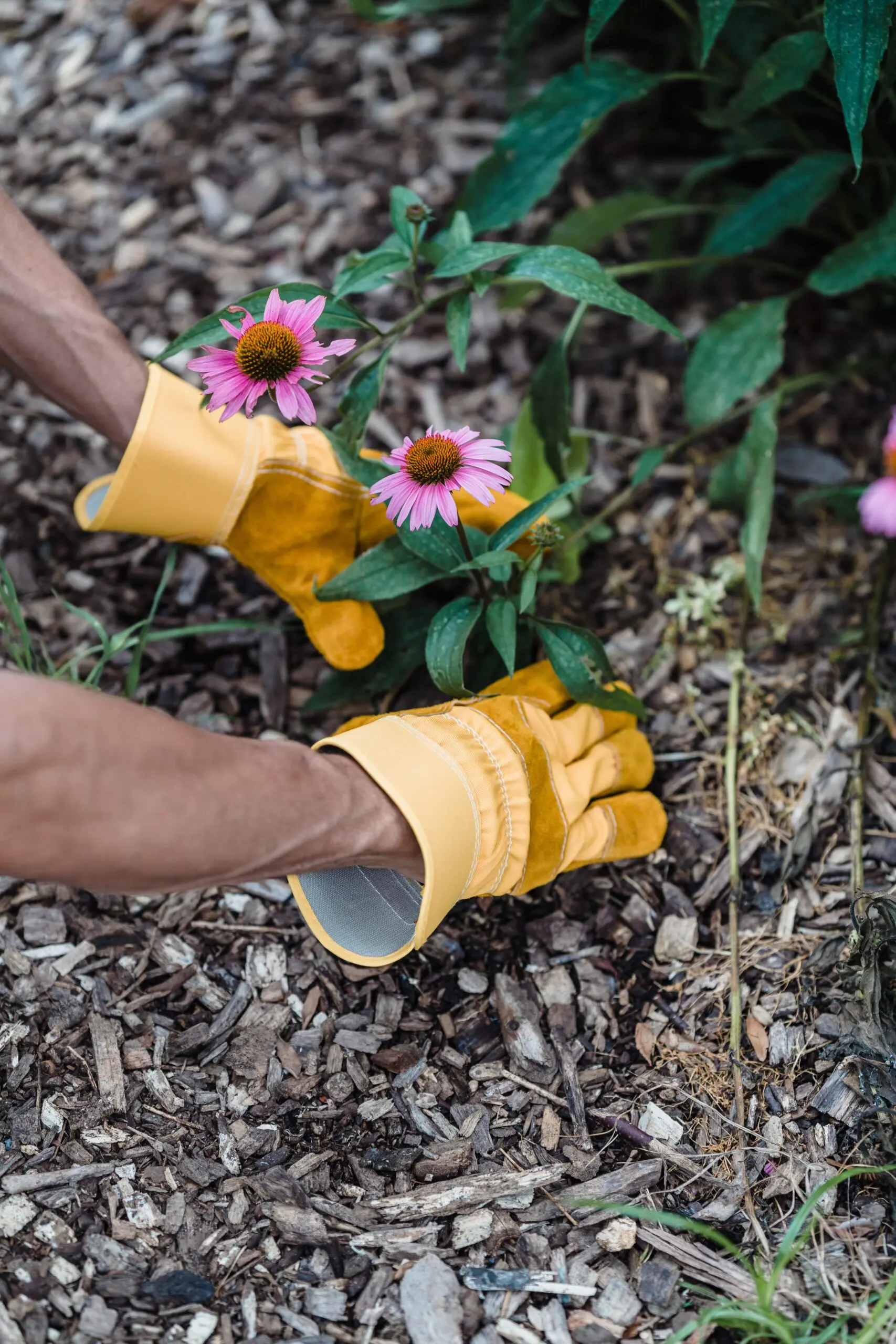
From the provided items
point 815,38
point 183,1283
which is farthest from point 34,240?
point 183,1283

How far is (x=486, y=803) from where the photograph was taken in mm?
1257

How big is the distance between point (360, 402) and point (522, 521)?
0.25 metres

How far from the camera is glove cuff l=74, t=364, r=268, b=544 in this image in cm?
141

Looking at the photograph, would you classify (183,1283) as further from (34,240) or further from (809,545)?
(809,545)

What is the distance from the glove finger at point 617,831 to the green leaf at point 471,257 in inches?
26.3

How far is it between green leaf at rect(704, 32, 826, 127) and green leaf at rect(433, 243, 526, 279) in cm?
47

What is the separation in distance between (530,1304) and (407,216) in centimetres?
116

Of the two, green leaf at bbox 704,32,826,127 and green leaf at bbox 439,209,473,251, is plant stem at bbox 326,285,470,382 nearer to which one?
green leaf at bbox 439,209,473,251

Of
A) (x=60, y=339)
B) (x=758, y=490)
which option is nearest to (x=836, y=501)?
(x=758, y=490)

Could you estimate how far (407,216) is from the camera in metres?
1.26

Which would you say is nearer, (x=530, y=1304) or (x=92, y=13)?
(x=530, y=1304)

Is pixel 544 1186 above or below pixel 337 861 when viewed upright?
below

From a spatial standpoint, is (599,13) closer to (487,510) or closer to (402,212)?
(402,212)

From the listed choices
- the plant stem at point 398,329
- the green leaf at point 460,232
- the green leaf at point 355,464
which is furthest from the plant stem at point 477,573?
the green leaf at point 460,232
